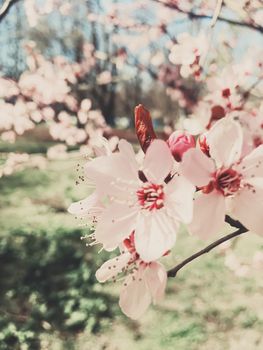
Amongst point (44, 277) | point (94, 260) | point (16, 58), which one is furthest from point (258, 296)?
point (16, 58)

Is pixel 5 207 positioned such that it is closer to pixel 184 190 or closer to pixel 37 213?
pixel 37 213

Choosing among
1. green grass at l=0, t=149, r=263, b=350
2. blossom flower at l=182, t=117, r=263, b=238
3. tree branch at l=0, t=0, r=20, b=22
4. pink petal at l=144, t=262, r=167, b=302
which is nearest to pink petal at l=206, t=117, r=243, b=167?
blossom flower at l=182, t=117, r=263, b=238

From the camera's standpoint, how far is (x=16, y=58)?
18234 millimetres

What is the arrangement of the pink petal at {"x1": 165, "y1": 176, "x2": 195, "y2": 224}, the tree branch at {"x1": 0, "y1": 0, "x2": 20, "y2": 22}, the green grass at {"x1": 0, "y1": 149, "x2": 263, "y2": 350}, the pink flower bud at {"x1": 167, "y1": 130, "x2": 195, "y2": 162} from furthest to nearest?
the green grass at {"x1": 0, "y1": 149, "x2": 263, "y2": 350}, the tree branch at {"x1": 0, "y1": 0, "x2": 20, "y2": 22}, the pink flower bud at {"x1": 167, "y1": 130, "x2": 195, "y2": 162}, the pink petal at {"x1": 165, "y1": 176, "x2": 195, "y2": 224}

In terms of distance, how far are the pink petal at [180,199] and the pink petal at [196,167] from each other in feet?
0.05

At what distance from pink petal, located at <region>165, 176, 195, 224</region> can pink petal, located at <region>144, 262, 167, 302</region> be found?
0.44 ft

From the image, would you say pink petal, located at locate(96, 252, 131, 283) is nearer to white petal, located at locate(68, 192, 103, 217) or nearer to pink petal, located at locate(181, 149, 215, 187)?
white petal, located at locate(68, 192, 103, 217)

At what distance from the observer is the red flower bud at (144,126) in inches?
33.0

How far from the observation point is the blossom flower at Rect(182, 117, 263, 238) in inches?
30.3

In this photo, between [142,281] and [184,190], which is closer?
[184,190]

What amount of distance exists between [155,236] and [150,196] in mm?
91

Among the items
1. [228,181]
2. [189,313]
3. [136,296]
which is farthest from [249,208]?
[189,313]

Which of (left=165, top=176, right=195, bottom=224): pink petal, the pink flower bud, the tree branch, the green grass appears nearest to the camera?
(left=165, top=176, right=195, bottom=224): pink petal

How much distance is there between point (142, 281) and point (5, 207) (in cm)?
636
